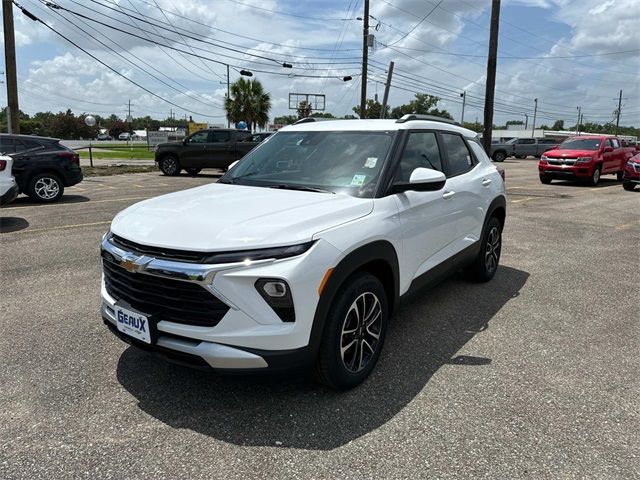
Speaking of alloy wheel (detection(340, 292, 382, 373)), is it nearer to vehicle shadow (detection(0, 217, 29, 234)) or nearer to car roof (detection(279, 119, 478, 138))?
car roof (detection(279, 119, 478, 138))

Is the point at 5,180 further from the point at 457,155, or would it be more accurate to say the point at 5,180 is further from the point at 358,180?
the point at 457,155

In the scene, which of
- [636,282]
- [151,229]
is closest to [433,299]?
[636,282]

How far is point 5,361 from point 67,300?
1321mm

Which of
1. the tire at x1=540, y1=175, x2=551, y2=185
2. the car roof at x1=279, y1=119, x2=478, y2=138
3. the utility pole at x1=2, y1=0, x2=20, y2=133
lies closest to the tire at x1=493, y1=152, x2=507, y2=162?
the tire at x1=540, y1=175, x2=551, y2=185

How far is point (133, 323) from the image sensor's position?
2.84 m

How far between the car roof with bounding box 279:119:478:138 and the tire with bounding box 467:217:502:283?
129 cm

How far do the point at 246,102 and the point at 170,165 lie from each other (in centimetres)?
2811

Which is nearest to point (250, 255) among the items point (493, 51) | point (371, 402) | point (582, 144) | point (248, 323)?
point (248, 323)

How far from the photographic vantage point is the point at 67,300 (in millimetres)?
4828

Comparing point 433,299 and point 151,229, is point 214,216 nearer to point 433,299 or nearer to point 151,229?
point 151,229

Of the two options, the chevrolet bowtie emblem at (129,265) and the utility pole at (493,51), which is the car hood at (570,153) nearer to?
the utility pole at (493,51)

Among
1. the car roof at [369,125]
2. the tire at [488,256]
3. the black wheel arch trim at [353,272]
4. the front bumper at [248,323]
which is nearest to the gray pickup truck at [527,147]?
the tire at [488,256]

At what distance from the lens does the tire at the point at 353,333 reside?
9.51ft

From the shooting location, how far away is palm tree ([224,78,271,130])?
45.1m
